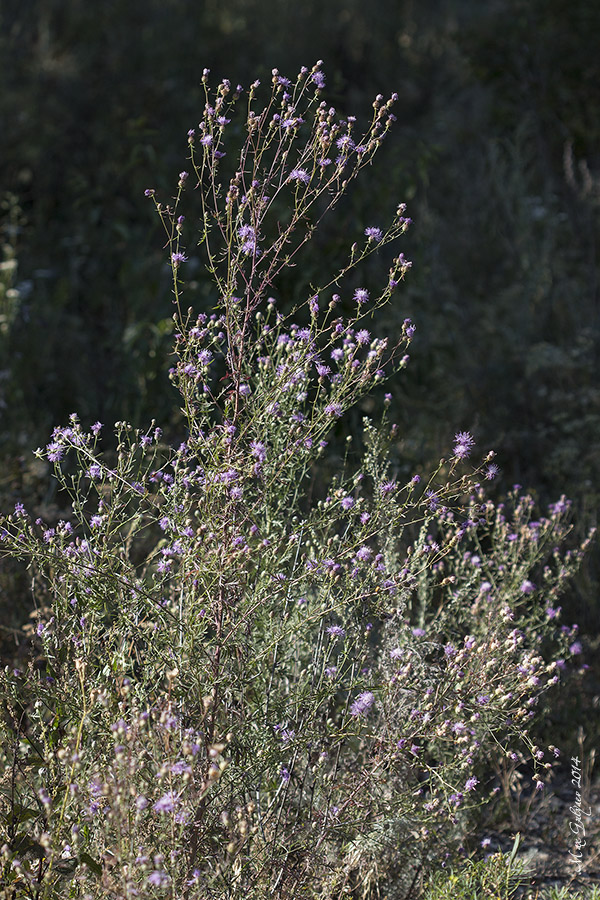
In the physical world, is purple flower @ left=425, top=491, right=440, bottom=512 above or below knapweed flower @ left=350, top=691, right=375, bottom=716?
above

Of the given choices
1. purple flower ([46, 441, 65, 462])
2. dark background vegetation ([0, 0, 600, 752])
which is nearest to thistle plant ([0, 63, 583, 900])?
purple flower ([46, 441, 65, 462])

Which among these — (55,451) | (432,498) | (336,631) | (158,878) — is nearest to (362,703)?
(336,631)

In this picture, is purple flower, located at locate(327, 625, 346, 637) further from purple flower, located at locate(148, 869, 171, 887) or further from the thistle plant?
purple flower, located at locate(148, 869, 171, 887)

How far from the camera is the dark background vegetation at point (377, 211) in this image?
4113mm

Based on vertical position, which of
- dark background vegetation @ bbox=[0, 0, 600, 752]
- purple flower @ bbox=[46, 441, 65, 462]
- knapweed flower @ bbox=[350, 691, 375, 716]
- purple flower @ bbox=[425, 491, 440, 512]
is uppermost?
dark background vegetation @ bbox=[0, 0, 600, 752]

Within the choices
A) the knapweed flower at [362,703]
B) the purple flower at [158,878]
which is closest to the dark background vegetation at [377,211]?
the knapweed flower at [362,703]

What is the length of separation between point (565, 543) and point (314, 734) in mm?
2013

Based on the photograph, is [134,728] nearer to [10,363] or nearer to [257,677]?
[257,677]

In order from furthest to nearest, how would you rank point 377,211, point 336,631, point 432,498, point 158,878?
point 377,211, point 336,631, point 432,498, point 158,878

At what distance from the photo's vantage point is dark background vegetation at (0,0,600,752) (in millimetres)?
4113

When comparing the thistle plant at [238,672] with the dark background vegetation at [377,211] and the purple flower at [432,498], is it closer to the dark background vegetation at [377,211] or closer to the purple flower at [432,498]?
the purple flower at [432,498]

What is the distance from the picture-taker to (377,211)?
423 cm

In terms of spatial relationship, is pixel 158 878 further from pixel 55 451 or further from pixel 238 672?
pixel 55 451

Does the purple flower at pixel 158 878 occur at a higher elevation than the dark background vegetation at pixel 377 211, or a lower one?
lower
